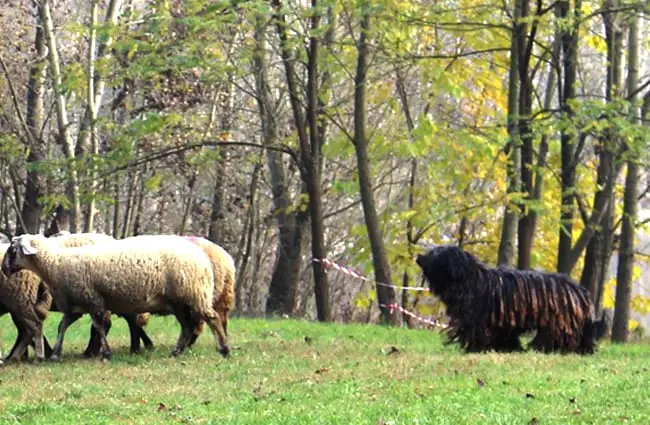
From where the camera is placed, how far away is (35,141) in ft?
95.9

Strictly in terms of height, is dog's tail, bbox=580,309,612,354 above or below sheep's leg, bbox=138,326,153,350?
above

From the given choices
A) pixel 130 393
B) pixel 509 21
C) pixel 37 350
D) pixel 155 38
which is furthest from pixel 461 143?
pixel 130 393

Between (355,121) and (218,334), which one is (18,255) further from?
(355,121)

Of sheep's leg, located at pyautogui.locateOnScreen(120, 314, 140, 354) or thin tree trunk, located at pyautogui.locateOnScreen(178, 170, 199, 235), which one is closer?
sheep's leg, located at pyautogui.locateOnScreen(120, 314, 140, 354)

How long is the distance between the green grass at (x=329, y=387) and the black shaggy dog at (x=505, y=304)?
0.42 meters

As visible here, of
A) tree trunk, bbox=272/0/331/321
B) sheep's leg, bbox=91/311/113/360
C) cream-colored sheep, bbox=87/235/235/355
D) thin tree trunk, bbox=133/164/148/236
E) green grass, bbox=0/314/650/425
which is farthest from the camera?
thin tree trunk, bbox=133/164/148/236

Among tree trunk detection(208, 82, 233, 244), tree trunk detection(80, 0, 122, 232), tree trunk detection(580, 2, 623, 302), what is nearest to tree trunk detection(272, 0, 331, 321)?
tree trunk detection(80, 0, 122, 232)

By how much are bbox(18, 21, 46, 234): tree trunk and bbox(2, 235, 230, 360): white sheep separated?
12546 millimetres

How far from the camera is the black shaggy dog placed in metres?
14.9

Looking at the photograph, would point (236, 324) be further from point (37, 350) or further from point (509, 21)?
point (509, 21)

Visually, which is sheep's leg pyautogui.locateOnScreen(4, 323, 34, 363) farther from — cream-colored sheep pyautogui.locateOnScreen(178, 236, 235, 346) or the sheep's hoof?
the sheep's hoof

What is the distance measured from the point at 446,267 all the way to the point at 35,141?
16.4 meters

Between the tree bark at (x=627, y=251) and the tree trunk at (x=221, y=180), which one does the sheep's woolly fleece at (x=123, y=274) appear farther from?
the tree trunk at (x=221, y=180)

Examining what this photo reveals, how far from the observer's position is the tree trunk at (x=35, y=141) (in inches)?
1130
